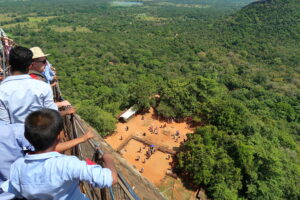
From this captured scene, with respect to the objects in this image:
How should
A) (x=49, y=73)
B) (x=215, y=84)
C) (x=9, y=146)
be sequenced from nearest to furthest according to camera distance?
(x=9, y=146), (x=49, y=73), (x=215, y=84)

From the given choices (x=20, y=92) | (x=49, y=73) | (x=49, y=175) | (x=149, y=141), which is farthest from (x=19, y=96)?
(x=149, y=141)

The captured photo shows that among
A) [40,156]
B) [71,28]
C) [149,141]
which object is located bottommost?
[149,141]

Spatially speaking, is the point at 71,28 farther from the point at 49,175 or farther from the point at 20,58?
the point at 49,175

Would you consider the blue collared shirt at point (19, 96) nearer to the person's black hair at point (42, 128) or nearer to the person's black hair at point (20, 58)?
the person's black hair at point (20, 58)

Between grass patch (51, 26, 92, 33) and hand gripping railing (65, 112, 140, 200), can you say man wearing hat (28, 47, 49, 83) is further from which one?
grass patch (51, 26, 92, 33)

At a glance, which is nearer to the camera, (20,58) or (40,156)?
(40,156)

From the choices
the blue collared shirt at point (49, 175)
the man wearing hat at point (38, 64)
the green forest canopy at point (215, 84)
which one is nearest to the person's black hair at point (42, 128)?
the blue collared shirt at point (49, 175)

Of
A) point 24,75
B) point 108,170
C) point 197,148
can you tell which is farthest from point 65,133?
point 197,148
